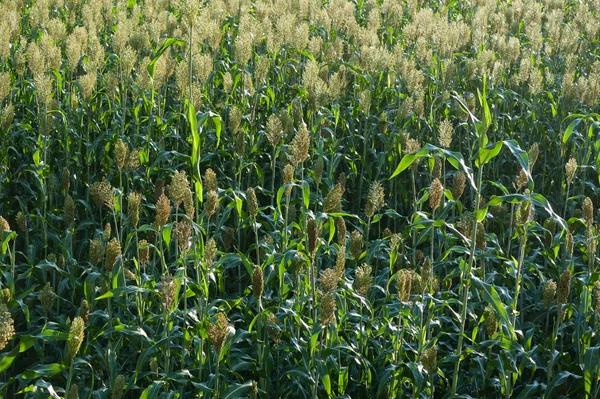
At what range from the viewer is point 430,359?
438 cm

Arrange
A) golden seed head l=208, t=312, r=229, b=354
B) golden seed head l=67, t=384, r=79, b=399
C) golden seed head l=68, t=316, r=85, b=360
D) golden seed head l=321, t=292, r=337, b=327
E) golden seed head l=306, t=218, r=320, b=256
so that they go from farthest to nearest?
golden seed head l=306, t=218, r=320, b=256
golden seed head l=321, t=292, r=337, b=327
golden seed head l=208, t=312, r=229, b=354
golden seed head l=67, t=384, r=79, b=399
golden seed head l=68, t=316, r=85, b=360

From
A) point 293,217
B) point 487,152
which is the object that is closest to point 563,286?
point 487,152

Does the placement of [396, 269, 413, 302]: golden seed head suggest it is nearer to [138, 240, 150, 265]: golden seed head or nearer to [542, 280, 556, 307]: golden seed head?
[542, 280, 556, 307]: golden seed head

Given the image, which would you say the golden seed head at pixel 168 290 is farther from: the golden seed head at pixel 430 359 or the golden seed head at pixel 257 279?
the golden seed head at pixel 430 359

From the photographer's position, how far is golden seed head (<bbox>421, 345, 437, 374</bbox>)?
4.38m

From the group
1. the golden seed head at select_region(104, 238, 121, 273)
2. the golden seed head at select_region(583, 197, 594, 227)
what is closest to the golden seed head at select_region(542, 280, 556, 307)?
Result: the golden seed head at select_region(583, 197, 594, 227)

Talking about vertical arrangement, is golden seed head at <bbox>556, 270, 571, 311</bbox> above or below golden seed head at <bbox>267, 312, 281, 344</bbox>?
above

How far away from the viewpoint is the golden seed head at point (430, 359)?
172 inches

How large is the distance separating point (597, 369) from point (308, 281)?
1.69 metres

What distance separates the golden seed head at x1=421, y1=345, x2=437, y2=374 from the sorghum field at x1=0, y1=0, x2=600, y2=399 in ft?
0.04

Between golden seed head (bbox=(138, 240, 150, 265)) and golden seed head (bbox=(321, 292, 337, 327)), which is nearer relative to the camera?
golden seed head (bbox=(321, 292, 337, 327))

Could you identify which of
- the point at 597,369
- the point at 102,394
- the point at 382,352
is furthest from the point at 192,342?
the point at 597,369

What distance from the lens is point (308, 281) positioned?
505 centimetres

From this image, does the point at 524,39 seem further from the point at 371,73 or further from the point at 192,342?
the point at 192,342
